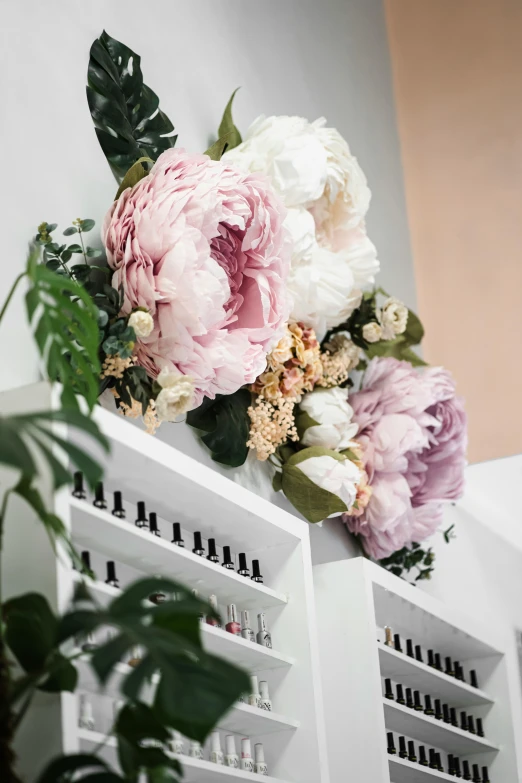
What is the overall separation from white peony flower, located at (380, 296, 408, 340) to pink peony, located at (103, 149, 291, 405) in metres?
0.60

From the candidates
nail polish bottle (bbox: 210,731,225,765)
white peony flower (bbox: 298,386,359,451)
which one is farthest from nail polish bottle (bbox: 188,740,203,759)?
white peony flower (bbox: 298,386,359,451)

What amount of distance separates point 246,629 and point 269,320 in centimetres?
52

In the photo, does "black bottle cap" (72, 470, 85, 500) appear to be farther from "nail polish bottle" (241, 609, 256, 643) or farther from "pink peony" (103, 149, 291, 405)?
"nail polish bottle" (241, 609, 256, 643)

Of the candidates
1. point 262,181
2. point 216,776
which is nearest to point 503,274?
point 262,181

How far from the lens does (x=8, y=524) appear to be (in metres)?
1.33

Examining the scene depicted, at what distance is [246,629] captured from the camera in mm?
1789

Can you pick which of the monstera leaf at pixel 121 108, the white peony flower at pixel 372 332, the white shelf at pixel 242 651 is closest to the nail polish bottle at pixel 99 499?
the white shelf at pixel 242 651

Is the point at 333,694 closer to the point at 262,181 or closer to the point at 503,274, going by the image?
the point at 262,181

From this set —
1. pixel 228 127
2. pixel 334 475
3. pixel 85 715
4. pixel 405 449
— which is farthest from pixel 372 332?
pixel 85 715

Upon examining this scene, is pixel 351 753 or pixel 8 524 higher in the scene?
pixel 8 524

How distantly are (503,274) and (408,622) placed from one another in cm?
123

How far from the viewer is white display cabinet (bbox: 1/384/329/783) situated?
1.26 metres

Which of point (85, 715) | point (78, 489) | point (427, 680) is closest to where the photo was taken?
point (85, 715)

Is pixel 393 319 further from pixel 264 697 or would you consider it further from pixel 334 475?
pixel 264 697
